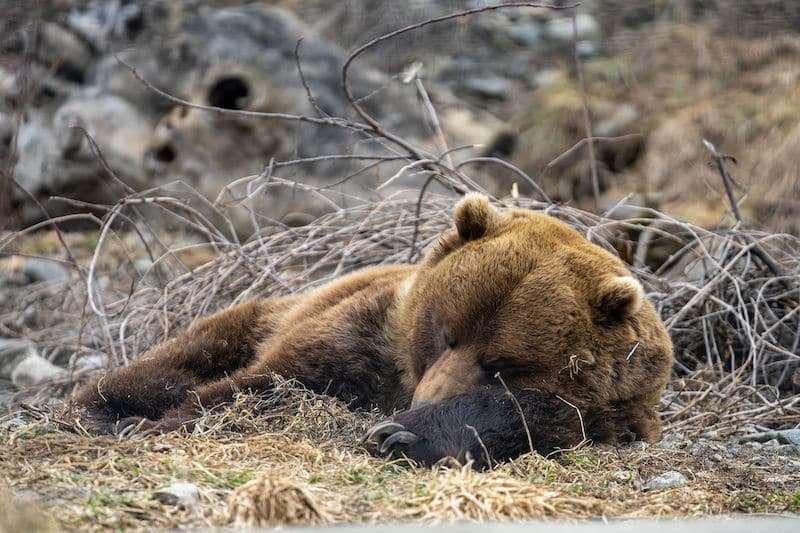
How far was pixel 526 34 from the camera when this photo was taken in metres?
15.3

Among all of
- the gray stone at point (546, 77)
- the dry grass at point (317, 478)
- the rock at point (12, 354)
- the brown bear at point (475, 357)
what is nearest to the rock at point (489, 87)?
the gray stone at point (546, 77)

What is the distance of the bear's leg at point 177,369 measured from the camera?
457cm

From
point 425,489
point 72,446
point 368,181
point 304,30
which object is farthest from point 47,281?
point 425,489

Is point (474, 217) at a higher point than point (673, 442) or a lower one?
higher

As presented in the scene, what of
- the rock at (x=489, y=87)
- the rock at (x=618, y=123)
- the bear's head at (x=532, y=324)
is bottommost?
the rock at (x=618, y=123)

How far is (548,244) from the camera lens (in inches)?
163

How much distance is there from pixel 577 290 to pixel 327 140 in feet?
20.6

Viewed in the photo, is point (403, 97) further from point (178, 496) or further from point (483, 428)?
point (178, 496)

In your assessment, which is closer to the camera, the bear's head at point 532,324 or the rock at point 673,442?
the bear's head at point 532,324

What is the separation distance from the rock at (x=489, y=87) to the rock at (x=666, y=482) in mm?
10793

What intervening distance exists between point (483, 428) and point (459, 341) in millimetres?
415

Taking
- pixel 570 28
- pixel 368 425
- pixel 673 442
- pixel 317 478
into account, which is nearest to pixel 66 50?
pixel 570 28

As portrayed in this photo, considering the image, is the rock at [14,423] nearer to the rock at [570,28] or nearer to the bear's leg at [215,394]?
the bear's leg at [215,394]

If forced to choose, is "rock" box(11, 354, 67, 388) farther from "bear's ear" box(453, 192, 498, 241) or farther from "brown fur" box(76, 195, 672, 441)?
"bear's ear" box(453, 192, 498, 241)
